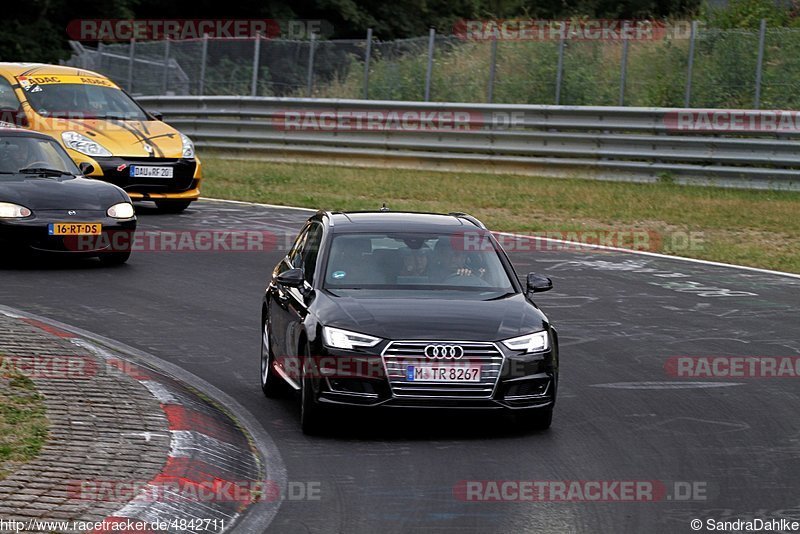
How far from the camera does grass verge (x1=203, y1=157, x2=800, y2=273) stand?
1938 cm

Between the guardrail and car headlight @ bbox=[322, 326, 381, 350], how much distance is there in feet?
53.5

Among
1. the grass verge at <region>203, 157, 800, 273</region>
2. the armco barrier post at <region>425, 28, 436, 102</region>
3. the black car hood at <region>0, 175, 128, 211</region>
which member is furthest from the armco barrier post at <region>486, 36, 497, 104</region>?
the black car hood at <region>0, 175, 128, 211</region>

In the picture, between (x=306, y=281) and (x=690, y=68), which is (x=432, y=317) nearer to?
(x=306, y=281)

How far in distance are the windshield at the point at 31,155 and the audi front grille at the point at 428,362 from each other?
8.93m

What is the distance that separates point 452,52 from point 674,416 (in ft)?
65.5

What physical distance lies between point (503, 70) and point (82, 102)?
1018 centimetres

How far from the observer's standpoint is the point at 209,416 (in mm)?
8961

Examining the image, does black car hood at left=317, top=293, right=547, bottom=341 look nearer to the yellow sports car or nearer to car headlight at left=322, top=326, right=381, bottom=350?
car headlight at left=322, top=326, right=381, bottom=350

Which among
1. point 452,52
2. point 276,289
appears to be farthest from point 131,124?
point 276,289

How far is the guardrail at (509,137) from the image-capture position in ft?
78.4

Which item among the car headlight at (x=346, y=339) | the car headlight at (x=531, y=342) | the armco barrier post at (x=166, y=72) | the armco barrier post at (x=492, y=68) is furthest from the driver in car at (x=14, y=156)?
the armco barrier post at (x=166, y=72)

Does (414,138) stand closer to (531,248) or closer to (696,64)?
(696,64)

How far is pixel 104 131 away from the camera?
20.4m

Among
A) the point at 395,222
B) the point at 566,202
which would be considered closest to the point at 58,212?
the point at 395,222
